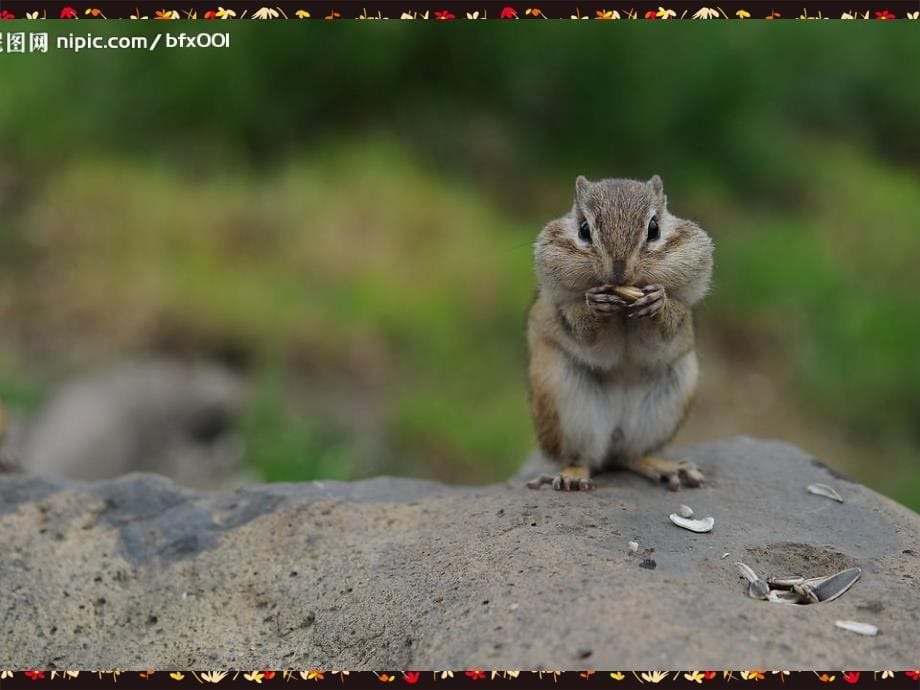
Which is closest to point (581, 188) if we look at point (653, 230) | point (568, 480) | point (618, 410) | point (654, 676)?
point (653, 230)

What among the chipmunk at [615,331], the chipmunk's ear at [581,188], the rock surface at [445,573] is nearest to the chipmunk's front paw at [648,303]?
the chipmunk at [615,331]

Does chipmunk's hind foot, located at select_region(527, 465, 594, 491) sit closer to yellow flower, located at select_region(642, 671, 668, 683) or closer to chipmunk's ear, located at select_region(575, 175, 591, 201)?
chipmunk's ear, located at select_region(575, 175, 591, 201)

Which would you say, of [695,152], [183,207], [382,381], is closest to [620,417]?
[382,381]

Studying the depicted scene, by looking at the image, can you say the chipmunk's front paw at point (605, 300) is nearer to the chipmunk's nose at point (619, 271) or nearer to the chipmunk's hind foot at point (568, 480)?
the chipmunk's nose at point (619, 271)

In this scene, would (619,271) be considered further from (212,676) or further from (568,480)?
(212,676)

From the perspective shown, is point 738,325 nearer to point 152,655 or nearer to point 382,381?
point 382,381
